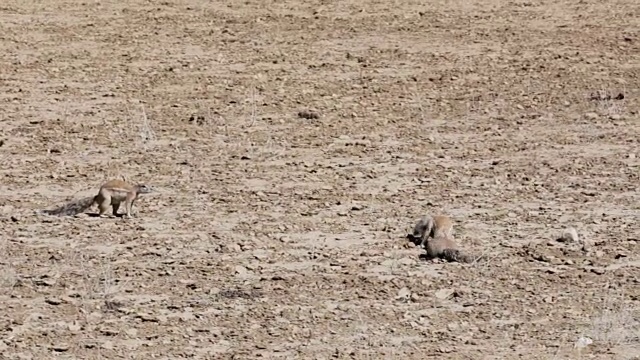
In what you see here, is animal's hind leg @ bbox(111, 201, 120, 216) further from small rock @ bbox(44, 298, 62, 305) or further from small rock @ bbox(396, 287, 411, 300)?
small rock @ bbox(396, 287, 411, 300)

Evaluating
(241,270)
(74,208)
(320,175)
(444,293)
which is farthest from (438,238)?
(74,208)

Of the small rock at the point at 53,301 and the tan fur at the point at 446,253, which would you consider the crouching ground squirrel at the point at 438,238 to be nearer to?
the tan fur at the point at 446,253

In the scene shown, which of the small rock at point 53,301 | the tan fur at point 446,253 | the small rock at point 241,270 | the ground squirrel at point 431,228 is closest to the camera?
the small rock at point 53,301

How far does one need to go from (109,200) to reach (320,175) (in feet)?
5.75

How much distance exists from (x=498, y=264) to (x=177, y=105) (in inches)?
181

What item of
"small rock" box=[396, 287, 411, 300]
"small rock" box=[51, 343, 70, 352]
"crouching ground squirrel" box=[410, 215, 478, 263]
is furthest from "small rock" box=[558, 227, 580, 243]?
"small rock" box=[51, 343, 70, 352]

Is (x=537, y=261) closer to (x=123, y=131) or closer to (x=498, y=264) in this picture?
(x=498, y=264)

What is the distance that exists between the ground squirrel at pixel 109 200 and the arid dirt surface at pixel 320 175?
0.28ft

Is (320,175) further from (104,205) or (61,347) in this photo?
(61,347)

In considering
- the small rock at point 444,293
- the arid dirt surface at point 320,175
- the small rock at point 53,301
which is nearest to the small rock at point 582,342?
the arid dirt surface at point 320,175

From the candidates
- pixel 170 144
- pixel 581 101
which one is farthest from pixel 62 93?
pixel 581 101

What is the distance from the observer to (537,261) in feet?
27.3

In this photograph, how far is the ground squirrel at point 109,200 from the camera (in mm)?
9062

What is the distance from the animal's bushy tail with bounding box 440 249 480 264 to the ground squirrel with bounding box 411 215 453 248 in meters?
0.18
